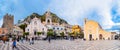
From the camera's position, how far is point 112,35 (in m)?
97.4

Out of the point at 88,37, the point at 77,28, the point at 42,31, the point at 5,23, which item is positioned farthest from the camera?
the point at 5,23

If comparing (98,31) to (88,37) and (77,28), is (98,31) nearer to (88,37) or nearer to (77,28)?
(88,37)

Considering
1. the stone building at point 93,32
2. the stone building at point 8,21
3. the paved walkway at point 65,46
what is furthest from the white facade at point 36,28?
the paved walkway at point 65,46

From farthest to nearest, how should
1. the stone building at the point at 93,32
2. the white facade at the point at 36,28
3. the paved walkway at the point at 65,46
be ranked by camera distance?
1. the white facade at the point at 36,28
2. the stone building at the point at 93,32
3. the paved walkway at the point at 65,46

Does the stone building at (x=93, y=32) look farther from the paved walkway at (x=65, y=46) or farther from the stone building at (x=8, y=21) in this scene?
the paved walkway at (x=65, y=46)

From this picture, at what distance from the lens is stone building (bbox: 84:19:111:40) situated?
86000mm

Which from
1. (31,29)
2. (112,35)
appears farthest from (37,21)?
(112,35)

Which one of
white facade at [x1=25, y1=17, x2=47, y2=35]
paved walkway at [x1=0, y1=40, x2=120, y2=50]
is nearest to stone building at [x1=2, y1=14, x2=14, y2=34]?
white facade at [x1=25, y1=17, x2=47, y2=35]

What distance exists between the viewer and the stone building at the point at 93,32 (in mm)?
86000

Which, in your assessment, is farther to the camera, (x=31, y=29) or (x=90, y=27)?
(x=31, y=29)

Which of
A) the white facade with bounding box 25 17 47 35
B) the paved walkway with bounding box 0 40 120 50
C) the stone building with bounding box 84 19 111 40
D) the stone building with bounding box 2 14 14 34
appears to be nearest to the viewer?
the paved walkway with bounding box 0 40 120 50

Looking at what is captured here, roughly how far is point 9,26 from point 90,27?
41.6 meters

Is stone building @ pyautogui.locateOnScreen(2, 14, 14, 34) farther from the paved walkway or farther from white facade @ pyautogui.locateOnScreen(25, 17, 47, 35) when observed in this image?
the paved walkway

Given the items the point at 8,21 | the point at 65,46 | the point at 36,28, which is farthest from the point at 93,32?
the point at 65,46
